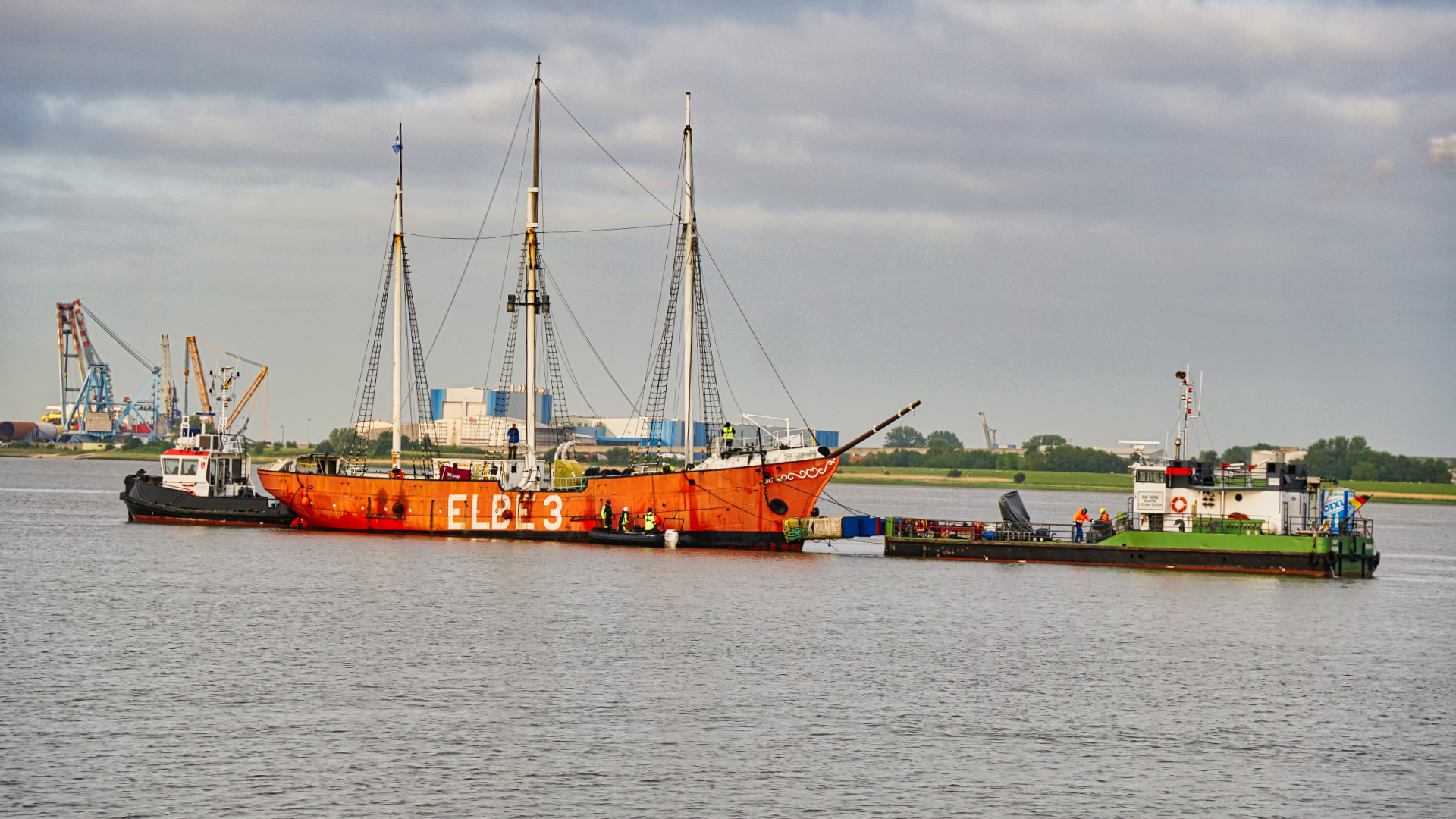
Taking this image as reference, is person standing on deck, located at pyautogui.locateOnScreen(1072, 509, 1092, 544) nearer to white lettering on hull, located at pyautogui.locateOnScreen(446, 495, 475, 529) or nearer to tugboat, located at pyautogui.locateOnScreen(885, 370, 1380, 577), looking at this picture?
tugboat, located at pyautogui.locateOnScreen(885, 370, 1380, 577)

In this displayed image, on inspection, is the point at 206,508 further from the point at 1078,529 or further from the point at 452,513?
the point at 1078,529

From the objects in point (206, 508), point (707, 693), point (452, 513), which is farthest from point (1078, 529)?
point (206, 508)

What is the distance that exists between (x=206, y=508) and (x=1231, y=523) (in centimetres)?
5604

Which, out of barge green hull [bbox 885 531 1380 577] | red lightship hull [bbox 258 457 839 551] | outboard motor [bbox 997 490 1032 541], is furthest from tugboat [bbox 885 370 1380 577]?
red lightship hull [bbox 258 457 839 551]

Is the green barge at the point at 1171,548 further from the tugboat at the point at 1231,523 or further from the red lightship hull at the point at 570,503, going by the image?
the red lightship hull at the point at 570,503

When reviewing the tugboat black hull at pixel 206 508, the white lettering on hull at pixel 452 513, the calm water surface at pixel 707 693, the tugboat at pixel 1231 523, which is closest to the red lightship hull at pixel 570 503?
the white lettering on hull at pixel 452 513

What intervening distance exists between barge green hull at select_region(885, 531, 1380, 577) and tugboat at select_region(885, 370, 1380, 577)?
37 millimetres

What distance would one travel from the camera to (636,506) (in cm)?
6781

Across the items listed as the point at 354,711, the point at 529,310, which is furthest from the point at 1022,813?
the point at 529,310

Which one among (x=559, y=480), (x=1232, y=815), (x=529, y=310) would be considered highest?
(x=529, y=310)

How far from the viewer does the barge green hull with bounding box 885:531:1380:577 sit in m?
60.0

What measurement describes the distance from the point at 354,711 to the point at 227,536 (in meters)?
49.5

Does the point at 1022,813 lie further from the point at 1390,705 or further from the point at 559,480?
the point at 559,480

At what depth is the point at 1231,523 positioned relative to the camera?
60.9m
